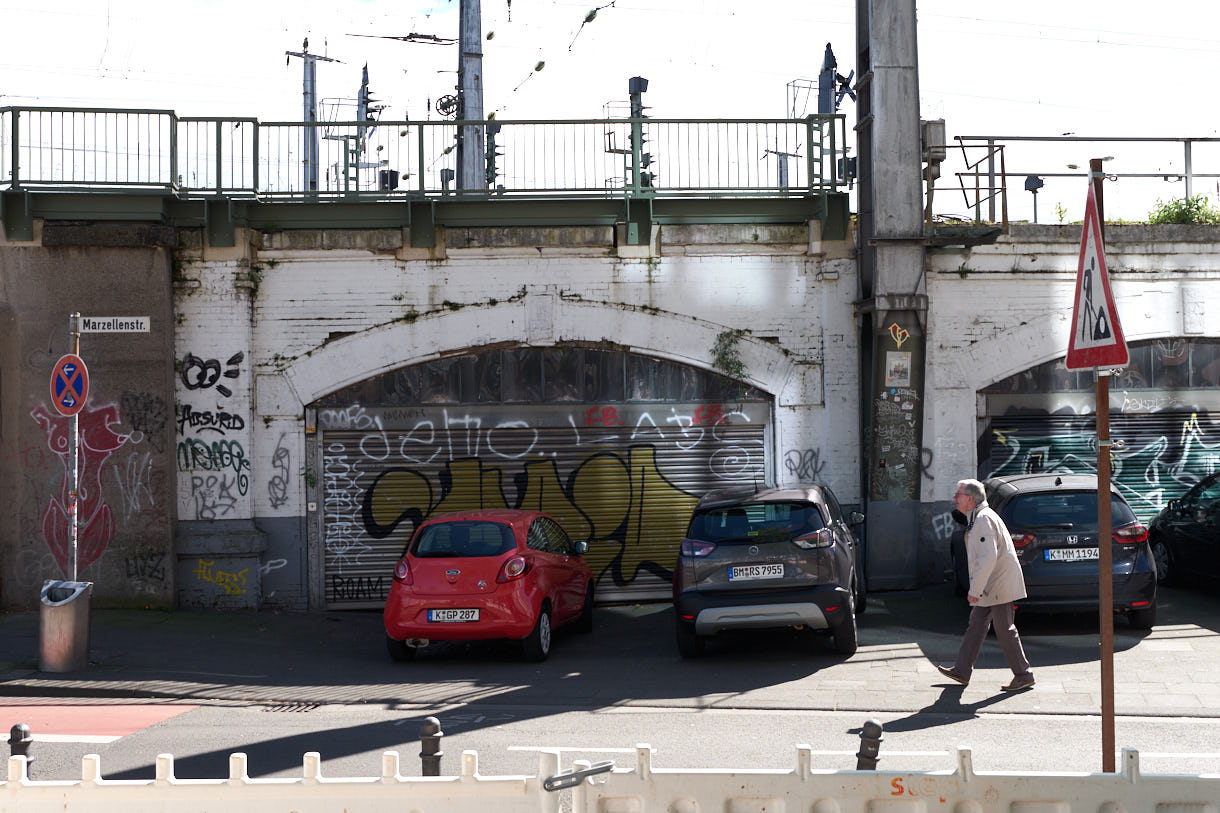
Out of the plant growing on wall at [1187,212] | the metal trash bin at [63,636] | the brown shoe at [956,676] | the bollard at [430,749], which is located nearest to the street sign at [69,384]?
the metal trash bin at [63,636]

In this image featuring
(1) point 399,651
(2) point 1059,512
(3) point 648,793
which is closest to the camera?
(3) point 648,793

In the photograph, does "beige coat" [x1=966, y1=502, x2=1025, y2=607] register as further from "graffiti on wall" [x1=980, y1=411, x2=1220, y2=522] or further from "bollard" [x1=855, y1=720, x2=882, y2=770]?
"graffiti on wall" [x1=980, y1=411, x2=1220, y2=522]

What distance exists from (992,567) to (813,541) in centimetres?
180

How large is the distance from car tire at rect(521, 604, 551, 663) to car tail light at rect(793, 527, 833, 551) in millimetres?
2629

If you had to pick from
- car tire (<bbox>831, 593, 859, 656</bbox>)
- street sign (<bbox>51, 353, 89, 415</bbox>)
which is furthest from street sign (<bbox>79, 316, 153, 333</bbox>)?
car tire (<bbox>831, 593, 859, 656</bbox>)

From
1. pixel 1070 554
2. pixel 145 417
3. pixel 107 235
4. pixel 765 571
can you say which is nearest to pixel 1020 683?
pixel 765 571

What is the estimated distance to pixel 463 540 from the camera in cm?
1196

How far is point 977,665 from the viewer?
11.1 m

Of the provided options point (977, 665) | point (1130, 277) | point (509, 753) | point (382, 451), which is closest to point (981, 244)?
point (1130, 277)

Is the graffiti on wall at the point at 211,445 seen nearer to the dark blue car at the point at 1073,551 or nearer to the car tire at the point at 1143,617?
the dark blue car at the point at 1073,551

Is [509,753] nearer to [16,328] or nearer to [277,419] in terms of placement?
[277,419]

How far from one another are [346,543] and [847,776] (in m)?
11.8

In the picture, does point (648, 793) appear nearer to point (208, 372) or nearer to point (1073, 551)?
point (1073, 551)

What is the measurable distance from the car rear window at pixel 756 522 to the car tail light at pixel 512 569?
1617 mm
